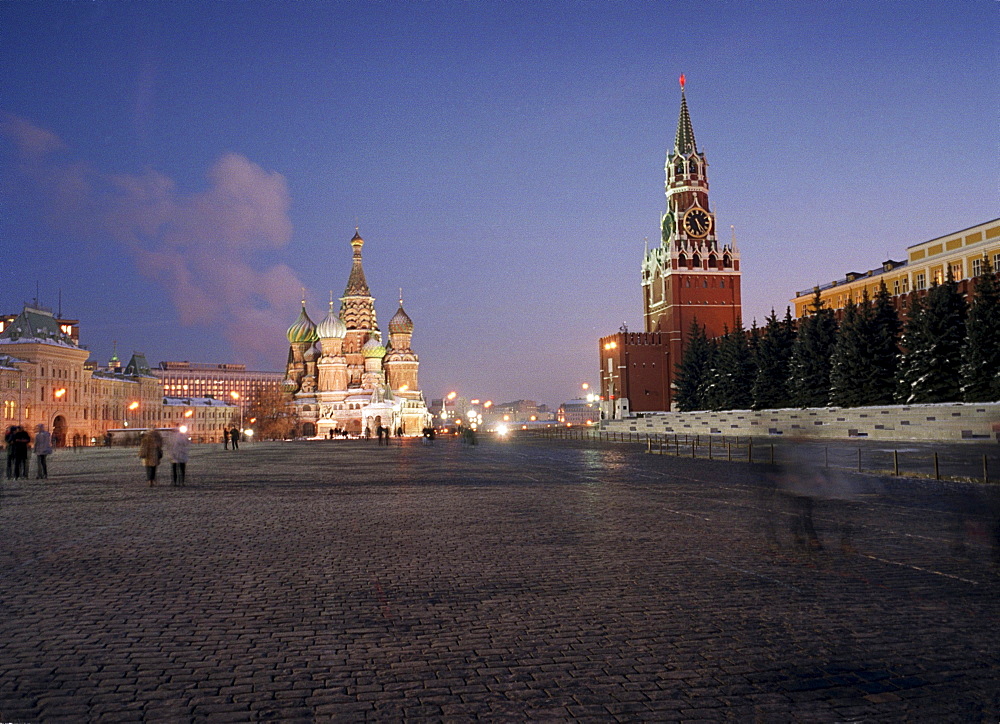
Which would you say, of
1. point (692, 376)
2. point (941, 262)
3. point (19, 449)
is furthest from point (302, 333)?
point (19, 449)

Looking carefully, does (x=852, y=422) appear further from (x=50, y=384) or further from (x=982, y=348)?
(x=50, y=384)

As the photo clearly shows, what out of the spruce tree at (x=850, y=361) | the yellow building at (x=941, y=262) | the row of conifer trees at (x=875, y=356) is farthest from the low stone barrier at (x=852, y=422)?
the yellow building at (x=941, y=262)

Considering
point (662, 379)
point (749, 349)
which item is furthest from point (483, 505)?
point (662, 379)

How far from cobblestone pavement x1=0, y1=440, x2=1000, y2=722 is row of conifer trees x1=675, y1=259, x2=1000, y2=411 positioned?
26.3m

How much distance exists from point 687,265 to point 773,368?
4185 cm

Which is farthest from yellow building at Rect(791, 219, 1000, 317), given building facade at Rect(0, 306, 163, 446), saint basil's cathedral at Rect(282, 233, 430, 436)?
building facade at Rect(0, 306, 163, 446)

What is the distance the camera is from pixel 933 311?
124 feet

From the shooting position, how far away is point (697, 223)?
97.8 m

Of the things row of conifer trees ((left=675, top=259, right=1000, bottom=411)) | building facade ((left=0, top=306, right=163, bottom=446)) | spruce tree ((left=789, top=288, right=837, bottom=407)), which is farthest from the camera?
building facade ((left=0, top=306, right=163, bottom=446))

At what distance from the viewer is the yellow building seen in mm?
55969

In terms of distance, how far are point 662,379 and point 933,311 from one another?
54.1m

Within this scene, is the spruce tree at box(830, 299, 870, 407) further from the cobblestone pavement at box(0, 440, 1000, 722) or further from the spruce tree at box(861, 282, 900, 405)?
the cobblestone pavement at box(0, 440, 1000, 722)

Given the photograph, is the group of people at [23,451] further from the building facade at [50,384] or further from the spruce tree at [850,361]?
the building facade at [50,384]

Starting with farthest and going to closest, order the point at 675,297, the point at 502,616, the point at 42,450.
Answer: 1. the point at 675,297
2. the point at 42,450
3. the point at 502,616
